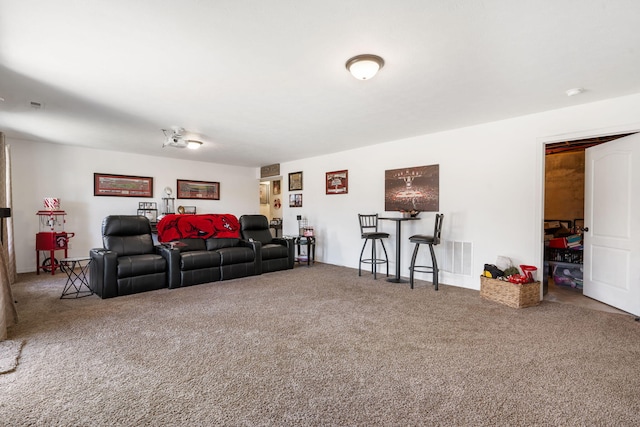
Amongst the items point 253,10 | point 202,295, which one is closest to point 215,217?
point 202,295

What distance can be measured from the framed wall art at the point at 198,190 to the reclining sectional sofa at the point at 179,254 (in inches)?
85.3

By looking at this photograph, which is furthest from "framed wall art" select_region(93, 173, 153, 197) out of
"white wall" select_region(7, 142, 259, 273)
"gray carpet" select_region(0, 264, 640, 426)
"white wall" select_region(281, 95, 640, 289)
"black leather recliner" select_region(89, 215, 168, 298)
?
"white wall" select_region(281, 95, 640, 289)

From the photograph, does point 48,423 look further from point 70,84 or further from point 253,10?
point 70,84

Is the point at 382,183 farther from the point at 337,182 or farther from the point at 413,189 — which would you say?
→ the point at 337,182

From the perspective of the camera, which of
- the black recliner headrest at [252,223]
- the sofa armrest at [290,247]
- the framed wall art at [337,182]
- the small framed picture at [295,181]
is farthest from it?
the small framed picture at [295,181]

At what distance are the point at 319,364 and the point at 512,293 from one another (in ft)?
8.36

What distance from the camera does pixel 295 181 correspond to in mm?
7184

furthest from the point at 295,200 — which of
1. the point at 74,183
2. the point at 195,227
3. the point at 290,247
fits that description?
the point at 74,183

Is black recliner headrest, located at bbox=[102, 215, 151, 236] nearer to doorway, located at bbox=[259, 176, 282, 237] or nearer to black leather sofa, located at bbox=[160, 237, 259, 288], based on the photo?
black leather sofa, located at bbox=[160, 237, 259, 288]

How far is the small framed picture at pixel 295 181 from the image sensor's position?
A: 23.2ft

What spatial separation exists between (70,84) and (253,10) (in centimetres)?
227

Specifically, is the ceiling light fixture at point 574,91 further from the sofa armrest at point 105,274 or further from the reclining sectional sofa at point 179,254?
the sofa armrest at point 105,274

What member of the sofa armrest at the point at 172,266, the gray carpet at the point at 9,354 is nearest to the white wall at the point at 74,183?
the sofa armrest at the point at 172,266

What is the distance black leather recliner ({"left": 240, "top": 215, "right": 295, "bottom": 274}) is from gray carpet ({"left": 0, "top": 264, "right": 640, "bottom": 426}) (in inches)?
68.7
